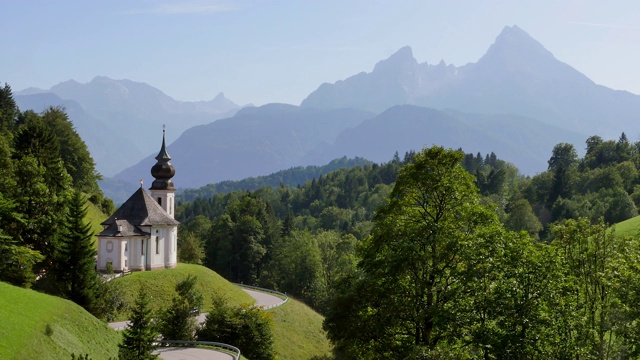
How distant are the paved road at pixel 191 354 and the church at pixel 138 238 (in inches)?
783

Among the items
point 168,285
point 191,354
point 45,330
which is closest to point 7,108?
point 168,285

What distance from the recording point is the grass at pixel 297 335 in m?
53.1

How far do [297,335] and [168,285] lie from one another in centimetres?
1216

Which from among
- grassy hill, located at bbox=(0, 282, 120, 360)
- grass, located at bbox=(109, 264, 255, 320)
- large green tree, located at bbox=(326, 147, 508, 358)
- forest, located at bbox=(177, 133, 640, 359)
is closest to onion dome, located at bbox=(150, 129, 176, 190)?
grass, located at bbox=(109, 264, 255, 320)

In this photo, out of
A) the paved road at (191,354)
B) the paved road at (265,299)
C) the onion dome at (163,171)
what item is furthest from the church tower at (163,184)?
the paved road at (191,354)

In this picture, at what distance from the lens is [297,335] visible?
56688mm

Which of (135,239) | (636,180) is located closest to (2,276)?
(135,239)

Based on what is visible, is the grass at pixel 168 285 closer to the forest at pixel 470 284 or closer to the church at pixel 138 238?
the church at pixel 138 238

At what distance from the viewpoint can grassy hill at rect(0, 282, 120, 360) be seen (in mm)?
25625

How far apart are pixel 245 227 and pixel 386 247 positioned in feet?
236

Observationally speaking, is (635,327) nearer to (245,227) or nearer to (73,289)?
(73,289)

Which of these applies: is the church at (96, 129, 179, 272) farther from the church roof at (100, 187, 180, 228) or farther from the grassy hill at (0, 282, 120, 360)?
the grassy hill at (0, 282, 120, 360)

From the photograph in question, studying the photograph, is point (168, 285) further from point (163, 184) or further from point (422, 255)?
point (422, 255)

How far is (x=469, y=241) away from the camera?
20797 mm
